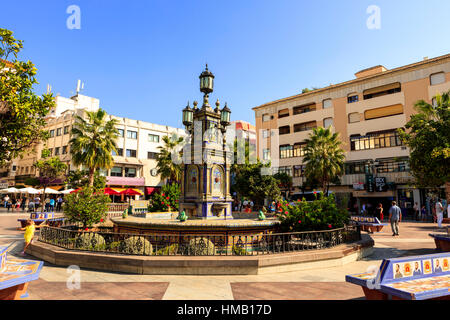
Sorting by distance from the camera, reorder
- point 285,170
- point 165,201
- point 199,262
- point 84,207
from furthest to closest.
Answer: point 285,170, point 165,201, point 84,207, point 199,262

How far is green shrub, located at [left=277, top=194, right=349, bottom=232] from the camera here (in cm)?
984

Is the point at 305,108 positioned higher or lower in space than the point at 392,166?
higher

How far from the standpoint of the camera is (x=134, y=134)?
47.3 meters

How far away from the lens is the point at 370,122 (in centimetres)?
3566

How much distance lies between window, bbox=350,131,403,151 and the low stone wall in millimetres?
30536

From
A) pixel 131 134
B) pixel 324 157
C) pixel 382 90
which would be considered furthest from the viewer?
pixel 131 134

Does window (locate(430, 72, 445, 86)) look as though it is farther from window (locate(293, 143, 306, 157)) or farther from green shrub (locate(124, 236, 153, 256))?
green shrub (locate(124, 236, 153, 256))

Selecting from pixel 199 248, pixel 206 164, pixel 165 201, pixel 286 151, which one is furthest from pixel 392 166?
pixel 199 248

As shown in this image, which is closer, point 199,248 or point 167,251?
point 199,248

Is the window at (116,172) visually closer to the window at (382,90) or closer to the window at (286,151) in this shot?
the window at (286,151)

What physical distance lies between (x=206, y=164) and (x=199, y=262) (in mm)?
7343

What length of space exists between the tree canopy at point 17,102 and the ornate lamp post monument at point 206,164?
662 centimetres

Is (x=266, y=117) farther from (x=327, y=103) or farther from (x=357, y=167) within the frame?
(x=357, y=167)
